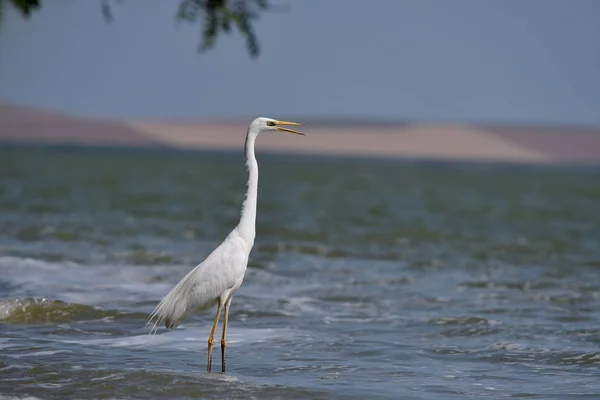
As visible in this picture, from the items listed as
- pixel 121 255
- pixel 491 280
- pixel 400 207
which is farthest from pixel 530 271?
pixel 400 207

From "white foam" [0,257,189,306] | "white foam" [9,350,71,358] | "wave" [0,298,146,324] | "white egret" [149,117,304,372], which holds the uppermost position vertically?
"white egret" [149,117,304,372]

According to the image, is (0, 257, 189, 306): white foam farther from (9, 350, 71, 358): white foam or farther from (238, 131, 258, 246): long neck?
(238, 131, 258, 246): long neck

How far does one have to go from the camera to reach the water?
7.61 metres

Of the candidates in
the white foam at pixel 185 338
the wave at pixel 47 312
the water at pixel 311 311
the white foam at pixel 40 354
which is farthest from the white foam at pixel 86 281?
the white foam at pixel 40 354

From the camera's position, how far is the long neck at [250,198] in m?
7.78

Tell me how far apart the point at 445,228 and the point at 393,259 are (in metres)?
6.71

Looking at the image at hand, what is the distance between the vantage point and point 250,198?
7.79 metres

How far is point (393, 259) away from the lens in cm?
1616

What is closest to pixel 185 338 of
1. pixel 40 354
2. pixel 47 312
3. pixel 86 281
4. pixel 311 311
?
pixel 40 354

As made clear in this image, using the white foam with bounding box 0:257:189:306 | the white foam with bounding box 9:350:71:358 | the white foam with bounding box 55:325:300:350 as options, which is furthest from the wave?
the white foam with bounding box 9:350:71:358

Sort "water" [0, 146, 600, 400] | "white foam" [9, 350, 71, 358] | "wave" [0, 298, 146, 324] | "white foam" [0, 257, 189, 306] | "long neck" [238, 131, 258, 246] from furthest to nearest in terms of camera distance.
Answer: "white foam" [0, 257, 189, 306] → "wave" [0, 298, 146, 324] → "white foam" [9, 350, 71, 358] → "long neck" [238, 131, 258, 246] → "water" [0, 146, 600, 400]

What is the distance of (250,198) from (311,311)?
329cm

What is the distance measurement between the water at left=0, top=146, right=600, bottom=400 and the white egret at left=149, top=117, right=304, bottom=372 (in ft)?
1.61

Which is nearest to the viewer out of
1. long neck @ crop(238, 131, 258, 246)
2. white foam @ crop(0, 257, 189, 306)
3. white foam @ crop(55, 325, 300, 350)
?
long neck @ crop(238, 131, 258, 246)
